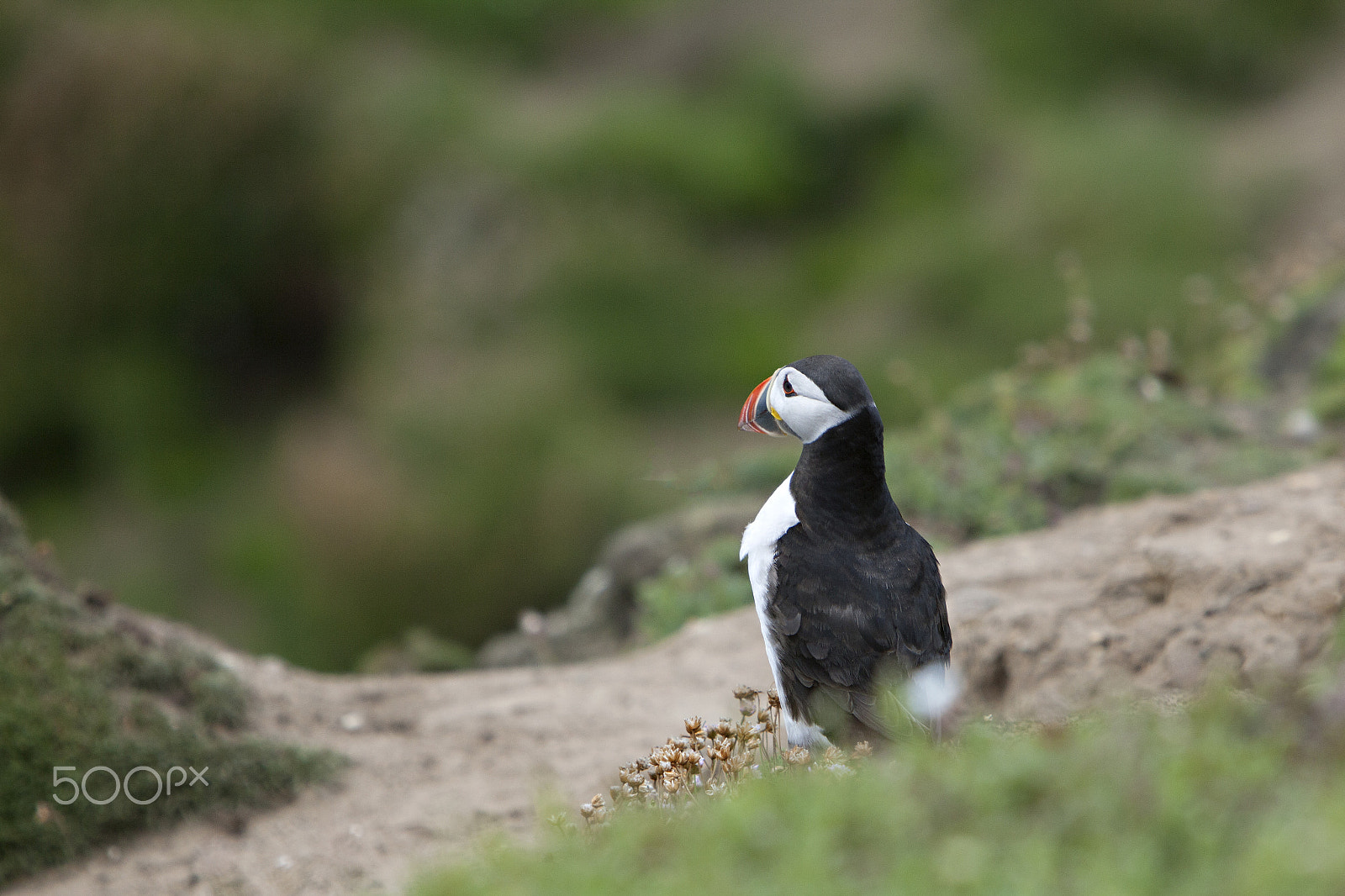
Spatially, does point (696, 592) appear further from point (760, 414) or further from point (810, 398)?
point (810, 398)

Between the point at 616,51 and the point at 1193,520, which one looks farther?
the point at 616,51

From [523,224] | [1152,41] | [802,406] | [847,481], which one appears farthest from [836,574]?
[1152,41]

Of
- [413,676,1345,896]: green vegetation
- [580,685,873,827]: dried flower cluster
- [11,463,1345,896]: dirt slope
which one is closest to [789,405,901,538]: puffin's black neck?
[580,685,873,827]: dried flower cluster

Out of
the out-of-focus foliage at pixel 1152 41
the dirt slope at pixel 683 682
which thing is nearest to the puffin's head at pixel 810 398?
the dirt slope at pixel 683 682

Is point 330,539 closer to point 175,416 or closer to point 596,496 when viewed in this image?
point 596,496

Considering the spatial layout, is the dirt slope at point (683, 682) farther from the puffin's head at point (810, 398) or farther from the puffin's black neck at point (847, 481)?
the puffin's head at point (810, 398)

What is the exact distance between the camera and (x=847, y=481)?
3875mm

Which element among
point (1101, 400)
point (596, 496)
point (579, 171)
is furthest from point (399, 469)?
point (1101, 400)

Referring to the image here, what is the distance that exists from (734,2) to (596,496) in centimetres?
1073

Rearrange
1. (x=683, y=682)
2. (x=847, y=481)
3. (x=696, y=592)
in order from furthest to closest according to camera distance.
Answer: (x=696, y=592)
(x=683, y=682)
(x=847, y=481)

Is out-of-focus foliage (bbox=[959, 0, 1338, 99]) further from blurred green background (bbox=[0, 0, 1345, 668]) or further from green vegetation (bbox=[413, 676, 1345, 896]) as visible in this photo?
green vegetation (bbox=[413, 676, 1345, 896])

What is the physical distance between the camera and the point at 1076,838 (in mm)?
2121

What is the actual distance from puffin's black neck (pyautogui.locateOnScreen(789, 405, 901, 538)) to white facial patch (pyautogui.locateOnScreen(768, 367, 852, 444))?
0.04m

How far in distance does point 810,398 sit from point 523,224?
12076 mm
